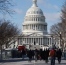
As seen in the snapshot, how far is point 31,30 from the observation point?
639 feet

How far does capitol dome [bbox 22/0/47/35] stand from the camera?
192750 millimetres

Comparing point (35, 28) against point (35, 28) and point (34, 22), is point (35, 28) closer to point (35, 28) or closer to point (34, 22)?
point (35, 28)

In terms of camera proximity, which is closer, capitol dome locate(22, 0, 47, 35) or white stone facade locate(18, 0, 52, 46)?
white stone facade locate(18, 0, 52, 46)

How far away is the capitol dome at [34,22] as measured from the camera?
193 m

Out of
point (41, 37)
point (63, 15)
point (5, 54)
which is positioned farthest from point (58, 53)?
point (41, 37)

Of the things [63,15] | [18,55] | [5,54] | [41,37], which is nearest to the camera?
[63,15]

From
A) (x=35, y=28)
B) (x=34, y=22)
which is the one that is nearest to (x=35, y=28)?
(x=35, y=28)

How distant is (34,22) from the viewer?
192625 mm

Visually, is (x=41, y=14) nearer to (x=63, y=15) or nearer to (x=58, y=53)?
(x=63, y=15)

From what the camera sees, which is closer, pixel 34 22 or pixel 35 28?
pixel 34 22

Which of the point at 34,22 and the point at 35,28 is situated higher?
the point at 34,22

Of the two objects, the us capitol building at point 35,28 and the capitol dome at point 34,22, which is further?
the capitol dome at point 34,22

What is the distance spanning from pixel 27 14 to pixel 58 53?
156193mm

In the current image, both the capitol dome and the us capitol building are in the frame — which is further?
the capitol dome
